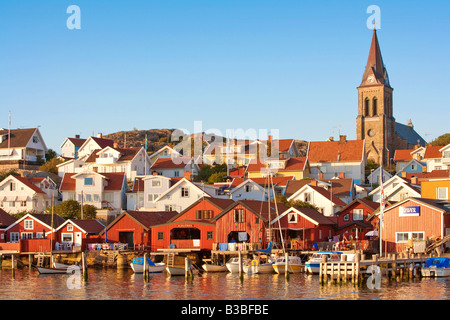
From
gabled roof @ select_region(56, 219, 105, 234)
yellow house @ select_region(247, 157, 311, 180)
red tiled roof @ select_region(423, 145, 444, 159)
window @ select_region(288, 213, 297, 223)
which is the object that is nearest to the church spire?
red tiled roof @ select_region(423, 145, 444, 159)

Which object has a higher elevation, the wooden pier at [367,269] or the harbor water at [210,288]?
the wooden pier at [367,269]

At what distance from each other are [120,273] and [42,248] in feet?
39.4

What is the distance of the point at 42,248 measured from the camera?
67125 millimetres

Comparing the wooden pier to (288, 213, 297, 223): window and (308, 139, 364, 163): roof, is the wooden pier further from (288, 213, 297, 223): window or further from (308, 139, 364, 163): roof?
(308, 139, 364, 163): roof

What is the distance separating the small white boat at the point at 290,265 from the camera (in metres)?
55.1

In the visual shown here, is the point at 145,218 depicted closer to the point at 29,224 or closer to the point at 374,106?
the point at 29,224

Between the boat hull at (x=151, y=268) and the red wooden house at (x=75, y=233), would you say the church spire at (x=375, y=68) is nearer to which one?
the red wooden house at (x=75, y=233)

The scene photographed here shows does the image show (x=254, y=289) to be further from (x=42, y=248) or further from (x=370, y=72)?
(x=370, y=72)

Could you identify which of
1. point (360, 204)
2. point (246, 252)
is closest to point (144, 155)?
point (360, 204)

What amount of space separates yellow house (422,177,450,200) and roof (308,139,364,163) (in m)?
48.5

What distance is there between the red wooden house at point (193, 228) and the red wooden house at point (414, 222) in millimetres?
16237

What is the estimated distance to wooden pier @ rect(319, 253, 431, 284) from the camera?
47.8m

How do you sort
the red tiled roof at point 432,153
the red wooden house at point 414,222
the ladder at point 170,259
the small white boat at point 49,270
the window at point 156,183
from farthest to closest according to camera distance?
the red tiled roof at point 432,153
the window at point 156,183
the ladder at point 170,259
the small white boat at point 49,270
the red wooden house at point 414,222

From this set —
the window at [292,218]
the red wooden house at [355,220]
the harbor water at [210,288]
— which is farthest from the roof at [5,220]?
the red wooden house at [355,220]
